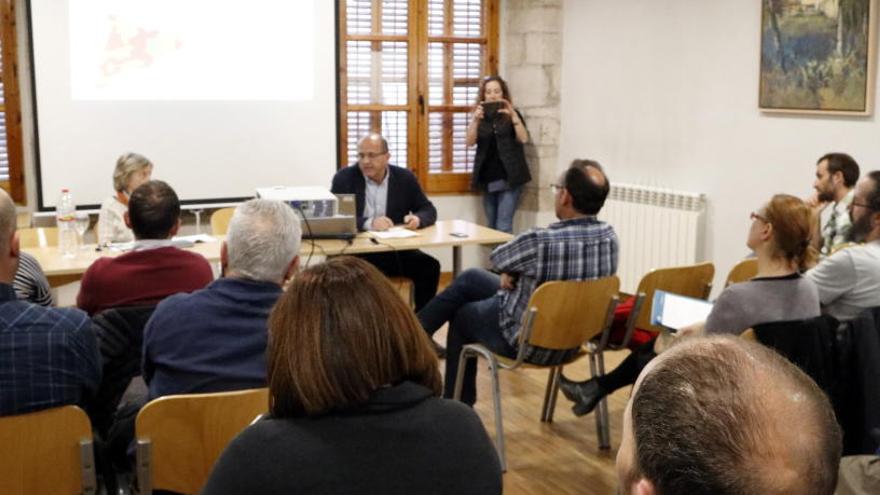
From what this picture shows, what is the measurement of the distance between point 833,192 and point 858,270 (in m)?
1.56

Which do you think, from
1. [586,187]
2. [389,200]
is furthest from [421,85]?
[586,187]

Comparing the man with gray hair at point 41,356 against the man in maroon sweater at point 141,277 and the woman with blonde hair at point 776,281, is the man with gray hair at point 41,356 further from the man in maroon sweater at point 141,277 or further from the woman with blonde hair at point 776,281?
the woman with blonde hair at point 776,281

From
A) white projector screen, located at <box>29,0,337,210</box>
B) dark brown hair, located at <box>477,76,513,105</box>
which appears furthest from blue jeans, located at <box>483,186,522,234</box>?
white projector screen, located at <box>29,0,337,210</box>

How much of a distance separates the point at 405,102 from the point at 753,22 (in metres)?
2.60

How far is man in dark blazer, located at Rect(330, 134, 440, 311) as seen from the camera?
5.63 metres

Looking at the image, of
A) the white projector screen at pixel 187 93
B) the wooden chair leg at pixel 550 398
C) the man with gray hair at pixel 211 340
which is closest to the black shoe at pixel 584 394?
the wooden chair leg at pixel 550 398

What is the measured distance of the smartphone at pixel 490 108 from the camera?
7211 mm

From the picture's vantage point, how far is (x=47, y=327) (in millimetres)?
2449

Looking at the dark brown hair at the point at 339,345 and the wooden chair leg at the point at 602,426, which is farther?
the wooden chair leg at the point at 602,426

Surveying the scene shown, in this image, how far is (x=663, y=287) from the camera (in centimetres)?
414

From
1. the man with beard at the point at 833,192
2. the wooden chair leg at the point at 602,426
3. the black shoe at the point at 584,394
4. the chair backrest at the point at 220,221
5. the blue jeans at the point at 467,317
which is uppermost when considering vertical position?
the man with beard at the point at 833,192

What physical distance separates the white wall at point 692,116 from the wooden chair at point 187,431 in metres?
4.01

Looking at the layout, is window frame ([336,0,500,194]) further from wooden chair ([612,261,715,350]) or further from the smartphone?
wooden chair ([612,261,715,350])

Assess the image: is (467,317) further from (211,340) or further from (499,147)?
(499,147)
